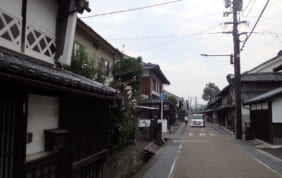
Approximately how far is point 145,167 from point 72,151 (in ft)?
20.4

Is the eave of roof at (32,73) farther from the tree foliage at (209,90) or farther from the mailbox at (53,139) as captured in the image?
the tree foliage at (209,90)

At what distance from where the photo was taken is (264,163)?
38.4ft

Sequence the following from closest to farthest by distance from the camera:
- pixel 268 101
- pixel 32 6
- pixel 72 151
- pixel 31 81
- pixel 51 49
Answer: pixel 31 81 → pixel 72 151 → pixel 32 6 → pixel 51 49 → pixel 268 101

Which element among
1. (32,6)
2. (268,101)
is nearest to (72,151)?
(32,6)

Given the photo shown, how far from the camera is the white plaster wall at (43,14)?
5766 millimetres

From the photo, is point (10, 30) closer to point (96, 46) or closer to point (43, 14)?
point (43, 14)

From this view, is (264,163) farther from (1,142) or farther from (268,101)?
(1,142)

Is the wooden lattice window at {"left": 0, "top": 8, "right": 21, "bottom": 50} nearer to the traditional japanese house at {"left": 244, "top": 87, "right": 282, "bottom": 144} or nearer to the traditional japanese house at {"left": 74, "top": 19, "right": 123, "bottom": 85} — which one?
the traditional japanese house at {"left": 74, "top": 19, "right": 123, "bottom": 85}

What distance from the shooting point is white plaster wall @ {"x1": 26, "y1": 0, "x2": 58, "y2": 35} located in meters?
5.77

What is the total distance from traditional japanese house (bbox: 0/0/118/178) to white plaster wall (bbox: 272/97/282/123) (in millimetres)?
13871

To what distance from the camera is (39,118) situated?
15.5 ft

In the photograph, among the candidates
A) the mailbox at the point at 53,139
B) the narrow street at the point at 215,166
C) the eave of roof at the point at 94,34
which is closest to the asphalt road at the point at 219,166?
the narrow street at the point at 215,166

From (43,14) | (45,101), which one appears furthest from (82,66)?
(45,101)

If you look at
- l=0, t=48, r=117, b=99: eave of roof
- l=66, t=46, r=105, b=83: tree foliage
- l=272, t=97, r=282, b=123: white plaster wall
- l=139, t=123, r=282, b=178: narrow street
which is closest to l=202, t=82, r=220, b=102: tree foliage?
l=272, t=97, r=282, b=123: white plaster wall
